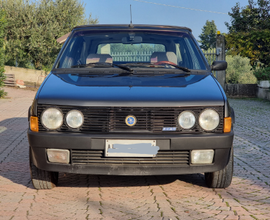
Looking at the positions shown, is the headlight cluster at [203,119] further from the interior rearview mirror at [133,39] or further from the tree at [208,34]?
the tree at [208,34]

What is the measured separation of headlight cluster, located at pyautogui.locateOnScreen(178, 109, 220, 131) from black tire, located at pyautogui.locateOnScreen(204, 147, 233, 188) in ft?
1.89

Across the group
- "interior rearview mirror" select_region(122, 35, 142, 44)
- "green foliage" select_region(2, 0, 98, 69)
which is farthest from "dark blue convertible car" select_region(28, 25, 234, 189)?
"green foliage" select_region(2, 0, 98, 69)

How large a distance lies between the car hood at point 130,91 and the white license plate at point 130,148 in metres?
0.35

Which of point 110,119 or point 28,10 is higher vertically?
point 28,10

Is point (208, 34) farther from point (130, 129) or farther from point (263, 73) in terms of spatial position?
point (130, 129)

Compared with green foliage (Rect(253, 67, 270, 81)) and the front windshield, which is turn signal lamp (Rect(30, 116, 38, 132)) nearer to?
the front windshield

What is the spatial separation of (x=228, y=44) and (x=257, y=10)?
2.47m

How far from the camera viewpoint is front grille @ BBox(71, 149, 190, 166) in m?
3.84

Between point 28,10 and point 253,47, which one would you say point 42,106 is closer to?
point 253,47

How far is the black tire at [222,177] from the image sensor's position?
4301mm

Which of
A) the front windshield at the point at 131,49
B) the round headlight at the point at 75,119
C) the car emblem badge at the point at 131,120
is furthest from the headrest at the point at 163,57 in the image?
the round headlight at the point at 75,119

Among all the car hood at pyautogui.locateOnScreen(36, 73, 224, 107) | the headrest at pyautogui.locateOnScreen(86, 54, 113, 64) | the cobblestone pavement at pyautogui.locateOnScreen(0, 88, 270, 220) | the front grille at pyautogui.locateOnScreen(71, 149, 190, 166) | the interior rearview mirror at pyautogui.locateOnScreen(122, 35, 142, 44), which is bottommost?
the cobblestone pavement at pyautogui.locateOnScreen(0, 88, 270, 220)

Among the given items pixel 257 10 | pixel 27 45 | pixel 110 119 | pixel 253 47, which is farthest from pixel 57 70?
pixel 27 45

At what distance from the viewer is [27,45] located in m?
27.8
